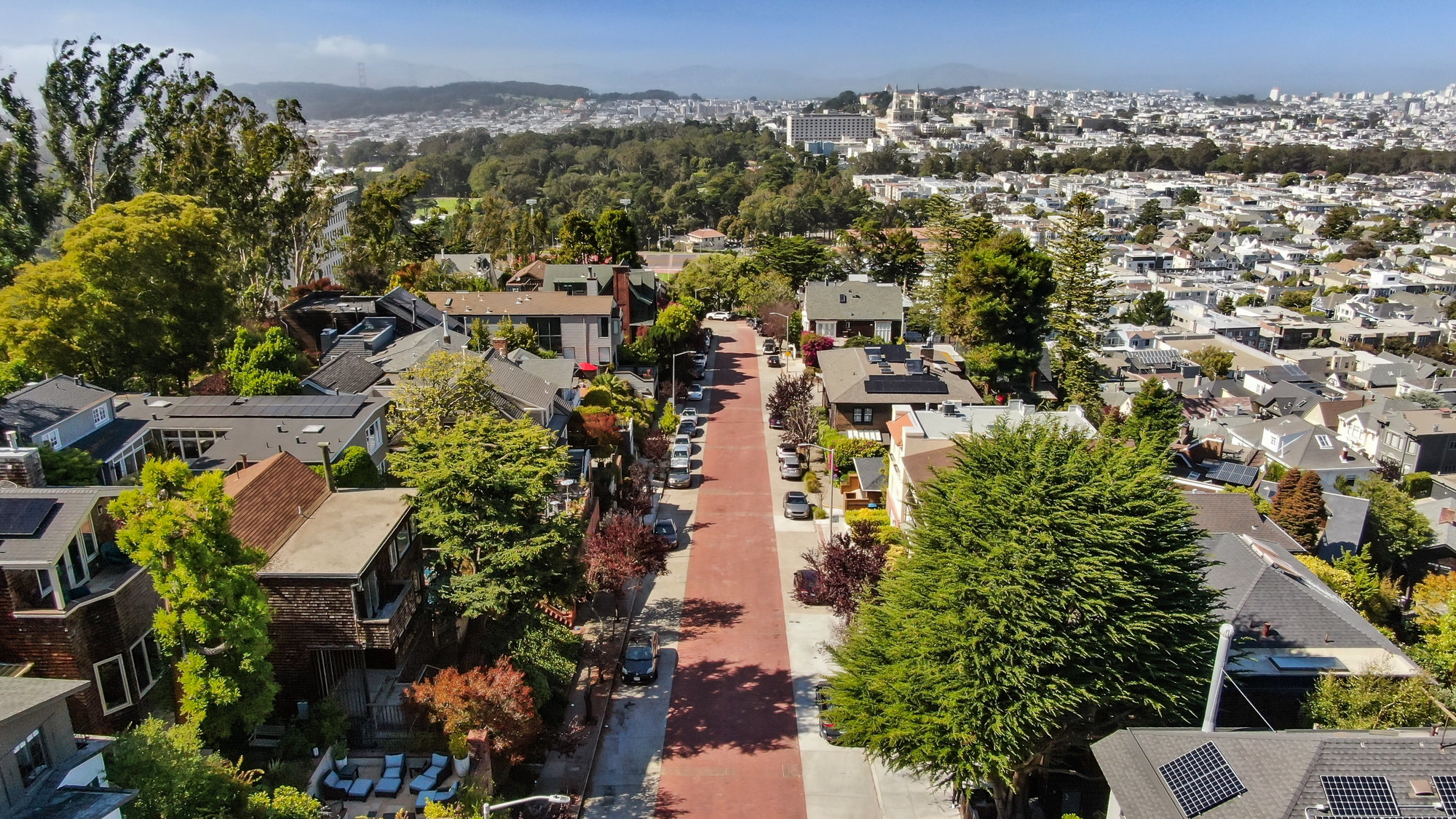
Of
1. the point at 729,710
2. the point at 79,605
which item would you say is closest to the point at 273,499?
the point at 79,605

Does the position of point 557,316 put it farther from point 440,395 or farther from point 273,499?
point 273,499

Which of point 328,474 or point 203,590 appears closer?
point 203,590

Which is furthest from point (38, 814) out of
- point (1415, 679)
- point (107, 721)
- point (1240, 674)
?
point (1415, 679)

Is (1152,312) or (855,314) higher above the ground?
(855,314)

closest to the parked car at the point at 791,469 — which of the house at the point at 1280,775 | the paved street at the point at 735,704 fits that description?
the paved street at the point at 735,704

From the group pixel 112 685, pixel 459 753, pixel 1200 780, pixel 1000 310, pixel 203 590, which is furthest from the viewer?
pixel 1000 310

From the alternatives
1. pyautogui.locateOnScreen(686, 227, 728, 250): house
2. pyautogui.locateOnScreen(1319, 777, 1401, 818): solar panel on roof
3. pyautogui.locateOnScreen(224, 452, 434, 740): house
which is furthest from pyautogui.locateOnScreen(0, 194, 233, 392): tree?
pyautogui.locateOnScreen(686, 227, 728, 250): house

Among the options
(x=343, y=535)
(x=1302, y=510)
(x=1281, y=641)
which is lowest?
(x=1302, y=510)
